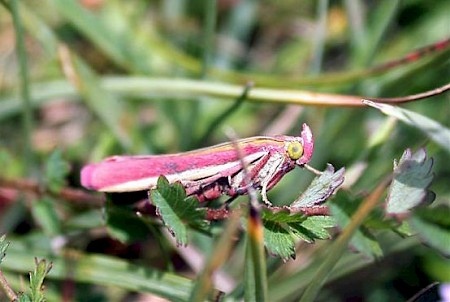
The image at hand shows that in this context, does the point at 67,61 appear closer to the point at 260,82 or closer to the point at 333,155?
the point at 260,82

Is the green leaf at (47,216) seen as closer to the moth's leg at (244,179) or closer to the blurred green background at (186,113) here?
the blurred green background at (186,113)

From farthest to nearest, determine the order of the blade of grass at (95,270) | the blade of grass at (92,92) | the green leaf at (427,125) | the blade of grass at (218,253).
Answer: the blade of grass at (92,92), the blade of grass at (95,270), the green leaf at (427,125), the blade of grass at (218,253)

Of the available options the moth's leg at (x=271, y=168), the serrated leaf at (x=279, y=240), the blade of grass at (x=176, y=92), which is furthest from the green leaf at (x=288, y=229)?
the blade of grass at (x=176, y=92)

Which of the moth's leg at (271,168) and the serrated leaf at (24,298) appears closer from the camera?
the serrated leaf at (24,298)

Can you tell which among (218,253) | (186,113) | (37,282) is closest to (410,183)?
(218,253)

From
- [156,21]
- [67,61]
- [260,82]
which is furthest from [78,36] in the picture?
[260,82]

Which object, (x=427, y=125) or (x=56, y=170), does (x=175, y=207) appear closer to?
(x=427, y=125)

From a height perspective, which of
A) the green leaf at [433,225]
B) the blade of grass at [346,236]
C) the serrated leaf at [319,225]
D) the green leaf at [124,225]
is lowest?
the green leaf at [433,225]
